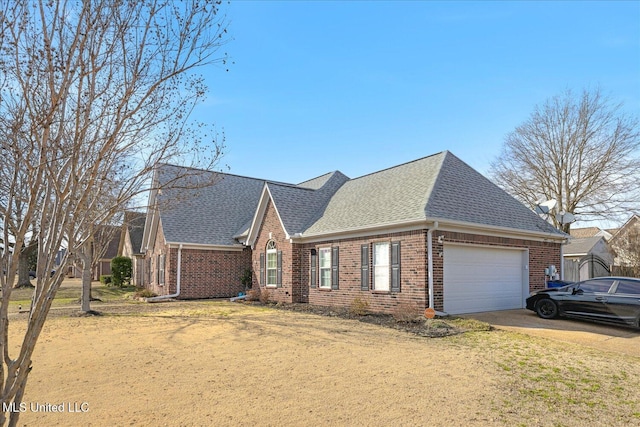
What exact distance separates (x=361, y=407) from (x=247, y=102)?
6.02 meters

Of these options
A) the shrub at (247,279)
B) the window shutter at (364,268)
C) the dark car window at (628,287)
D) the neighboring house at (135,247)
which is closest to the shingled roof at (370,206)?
the window shutter at (364,268)

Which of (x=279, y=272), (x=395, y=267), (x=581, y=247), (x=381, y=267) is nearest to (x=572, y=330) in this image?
(x=395, y=267)

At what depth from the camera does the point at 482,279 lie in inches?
557

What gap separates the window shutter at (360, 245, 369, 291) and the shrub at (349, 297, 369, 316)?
0.50 m

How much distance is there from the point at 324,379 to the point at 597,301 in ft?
29.8

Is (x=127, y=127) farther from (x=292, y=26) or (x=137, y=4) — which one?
(x=292, y=26)

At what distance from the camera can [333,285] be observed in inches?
626

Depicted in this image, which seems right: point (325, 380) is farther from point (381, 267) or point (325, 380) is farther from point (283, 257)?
point (283, 257)

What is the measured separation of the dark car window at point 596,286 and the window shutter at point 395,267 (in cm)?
519

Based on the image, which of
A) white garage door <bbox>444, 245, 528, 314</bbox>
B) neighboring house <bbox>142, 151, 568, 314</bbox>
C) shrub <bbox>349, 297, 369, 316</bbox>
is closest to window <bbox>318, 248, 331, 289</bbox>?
neighboring house <bbox>142, 151, 568, 314</bbox>

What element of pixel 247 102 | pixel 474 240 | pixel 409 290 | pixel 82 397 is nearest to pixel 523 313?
pixel 474 240

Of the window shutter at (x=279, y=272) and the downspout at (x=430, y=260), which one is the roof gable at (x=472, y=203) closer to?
the downspout at (x=430, y=260)

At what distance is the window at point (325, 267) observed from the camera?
16.5m

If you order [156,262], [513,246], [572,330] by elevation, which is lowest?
[572,330]
